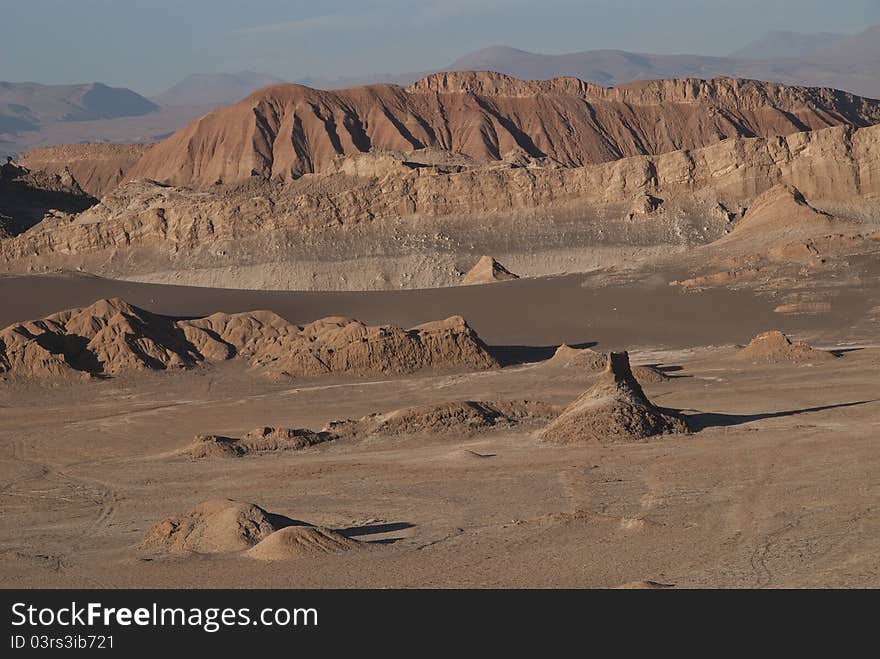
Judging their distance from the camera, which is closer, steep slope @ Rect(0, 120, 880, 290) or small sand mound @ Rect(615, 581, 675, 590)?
small sand mound @ Rect(615, 581, 675, 590)

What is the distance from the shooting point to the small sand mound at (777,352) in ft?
112

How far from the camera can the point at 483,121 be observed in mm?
126312

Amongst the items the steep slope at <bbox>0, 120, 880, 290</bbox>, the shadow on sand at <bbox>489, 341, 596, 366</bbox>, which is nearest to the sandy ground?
the shadow on sand at <bbox>489, 341, 596, 366</bbox>

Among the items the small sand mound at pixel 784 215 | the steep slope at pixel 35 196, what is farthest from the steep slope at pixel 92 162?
the small sand mound at pixel 784 215

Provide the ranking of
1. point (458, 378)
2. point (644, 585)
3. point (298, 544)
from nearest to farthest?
point (644, 585) < point (298, 544) < point (458, 378)

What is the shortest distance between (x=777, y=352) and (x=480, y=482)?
16.7m

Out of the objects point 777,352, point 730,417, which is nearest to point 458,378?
point 777,352

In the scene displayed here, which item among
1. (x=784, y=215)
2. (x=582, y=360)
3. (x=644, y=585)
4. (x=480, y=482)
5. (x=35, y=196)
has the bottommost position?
(x=582, y=360)

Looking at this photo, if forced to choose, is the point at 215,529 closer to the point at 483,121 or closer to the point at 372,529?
the point at 372,529

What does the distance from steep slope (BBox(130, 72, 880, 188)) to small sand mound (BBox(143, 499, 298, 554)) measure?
102 meters

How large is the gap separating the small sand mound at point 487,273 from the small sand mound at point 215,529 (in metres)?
37.6

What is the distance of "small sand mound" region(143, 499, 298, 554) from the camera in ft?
51.9

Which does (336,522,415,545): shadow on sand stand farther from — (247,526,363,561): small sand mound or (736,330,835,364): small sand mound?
(736,330,835,364): small sand mound

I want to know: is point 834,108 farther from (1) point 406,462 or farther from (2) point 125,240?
(1) point 406,462
